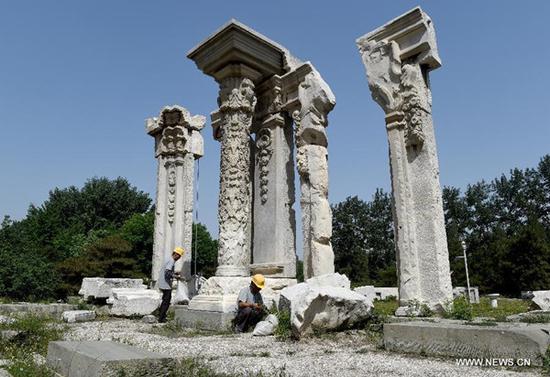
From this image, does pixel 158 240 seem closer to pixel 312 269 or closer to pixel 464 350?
pixel 312 269

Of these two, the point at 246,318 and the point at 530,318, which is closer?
the point at 530,318

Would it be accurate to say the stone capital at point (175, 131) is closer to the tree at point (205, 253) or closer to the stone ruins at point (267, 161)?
the stone ruins at point (267, 161)

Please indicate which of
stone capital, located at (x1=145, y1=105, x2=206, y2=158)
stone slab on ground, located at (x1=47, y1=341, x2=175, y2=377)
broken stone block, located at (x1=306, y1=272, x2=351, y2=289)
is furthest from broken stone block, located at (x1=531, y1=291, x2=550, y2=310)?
stone slab on ground, located at (x1=47, y1=341, x2=175, y2=377)

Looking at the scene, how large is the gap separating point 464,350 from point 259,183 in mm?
5656

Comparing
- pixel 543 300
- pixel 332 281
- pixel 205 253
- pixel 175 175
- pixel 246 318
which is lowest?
Result: pixel 543 300

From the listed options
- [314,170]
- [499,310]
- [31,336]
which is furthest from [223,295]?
[499,310]

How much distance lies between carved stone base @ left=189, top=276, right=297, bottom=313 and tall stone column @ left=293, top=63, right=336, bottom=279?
0.89 m

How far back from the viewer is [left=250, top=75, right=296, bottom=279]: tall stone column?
27.2 feet

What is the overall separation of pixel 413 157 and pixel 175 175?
7101mm

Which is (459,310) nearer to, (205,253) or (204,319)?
(204,319)

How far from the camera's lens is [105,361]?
2.57 meters

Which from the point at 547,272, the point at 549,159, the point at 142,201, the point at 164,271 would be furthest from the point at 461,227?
the point at 164,271

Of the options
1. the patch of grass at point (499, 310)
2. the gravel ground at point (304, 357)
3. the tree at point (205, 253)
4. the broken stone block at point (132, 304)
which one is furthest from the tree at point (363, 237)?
the gravel ground at point (304, 357)

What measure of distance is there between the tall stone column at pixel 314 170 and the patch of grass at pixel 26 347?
159 inches
